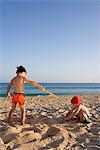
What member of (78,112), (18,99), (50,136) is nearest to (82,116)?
(78,112)

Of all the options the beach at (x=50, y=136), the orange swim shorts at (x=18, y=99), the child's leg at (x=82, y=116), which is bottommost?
the beach at (x=50, y=136)

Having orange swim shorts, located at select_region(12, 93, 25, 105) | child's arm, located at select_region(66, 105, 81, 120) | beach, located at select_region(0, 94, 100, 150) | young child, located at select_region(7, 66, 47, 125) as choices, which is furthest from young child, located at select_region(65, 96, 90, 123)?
orange swim shorts, located at select_region(12, 93, 25, 105)

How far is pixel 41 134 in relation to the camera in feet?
16.0

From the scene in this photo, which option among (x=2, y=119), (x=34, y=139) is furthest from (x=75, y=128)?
(x=2, y=119)

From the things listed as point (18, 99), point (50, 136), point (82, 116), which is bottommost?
point (50, 136)

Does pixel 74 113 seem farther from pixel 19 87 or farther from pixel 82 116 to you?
pixel 19 87

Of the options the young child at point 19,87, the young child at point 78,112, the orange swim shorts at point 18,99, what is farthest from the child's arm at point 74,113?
the orange swim shorts at point 18,99

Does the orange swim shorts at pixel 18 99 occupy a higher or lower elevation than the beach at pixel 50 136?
higher

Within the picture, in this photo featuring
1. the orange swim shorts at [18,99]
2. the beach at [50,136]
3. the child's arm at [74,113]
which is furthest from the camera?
the child's arm at [74,113]

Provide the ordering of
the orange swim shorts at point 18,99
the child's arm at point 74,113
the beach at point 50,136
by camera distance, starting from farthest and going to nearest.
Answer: the child's arm at point 74,113 < the orange swim shorts at point 18,99 < the beach at point 50,136

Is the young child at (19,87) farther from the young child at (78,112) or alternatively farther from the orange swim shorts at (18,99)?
the young child at (78,112)

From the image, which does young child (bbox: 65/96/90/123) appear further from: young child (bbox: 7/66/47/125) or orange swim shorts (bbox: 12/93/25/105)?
orange swim shorts (bbox: 12/93/25/105)

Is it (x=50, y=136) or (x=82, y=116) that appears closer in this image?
(x=50, y=136)

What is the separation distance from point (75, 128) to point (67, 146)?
105 centimetres
